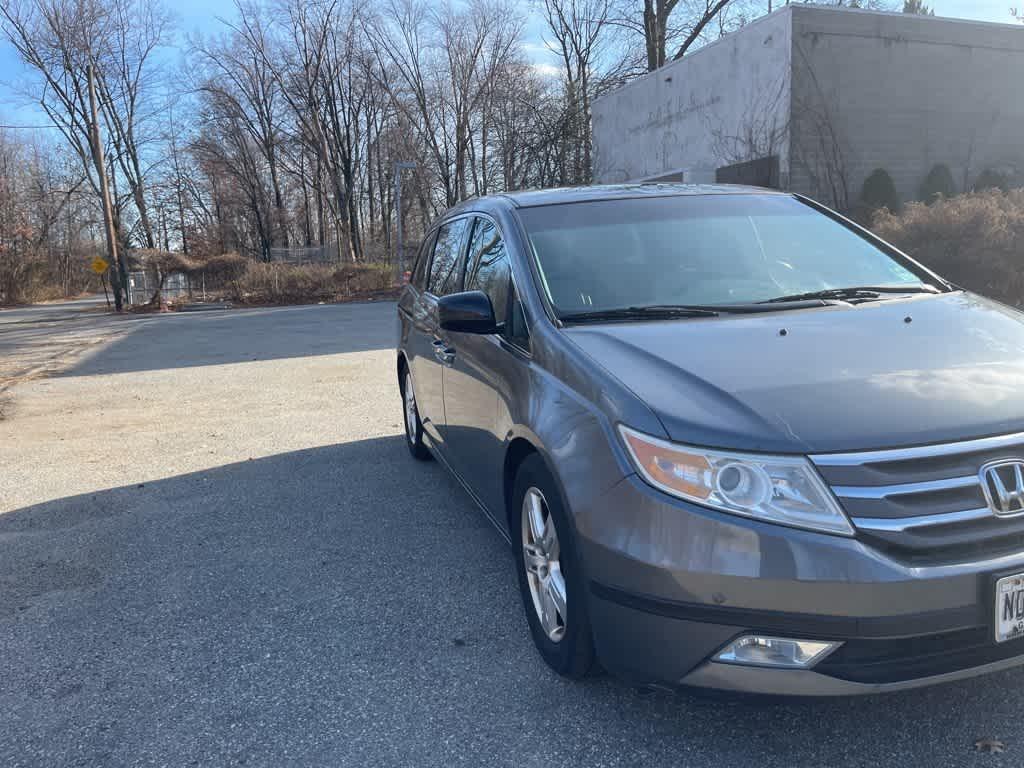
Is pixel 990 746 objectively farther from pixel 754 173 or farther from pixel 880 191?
pixel 754 173

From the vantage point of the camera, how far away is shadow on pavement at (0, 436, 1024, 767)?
2.45m

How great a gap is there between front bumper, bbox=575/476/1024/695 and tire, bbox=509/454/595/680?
336 mm

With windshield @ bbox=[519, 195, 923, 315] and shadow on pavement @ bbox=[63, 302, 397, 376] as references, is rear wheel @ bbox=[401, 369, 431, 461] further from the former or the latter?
shadow on pavement @ bbox=[63, 302, 397, 376]

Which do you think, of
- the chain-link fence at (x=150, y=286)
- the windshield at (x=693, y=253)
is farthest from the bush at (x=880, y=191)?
the chain-link fence at (x=150, y=286)

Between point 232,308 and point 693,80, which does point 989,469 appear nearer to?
point 693,80

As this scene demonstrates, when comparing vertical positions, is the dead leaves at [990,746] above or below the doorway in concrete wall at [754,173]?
below

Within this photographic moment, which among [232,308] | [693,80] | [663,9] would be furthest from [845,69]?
[232,308]

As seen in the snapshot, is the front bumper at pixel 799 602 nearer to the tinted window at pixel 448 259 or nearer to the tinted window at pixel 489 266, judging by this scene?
the tinted window at pixel 489 266

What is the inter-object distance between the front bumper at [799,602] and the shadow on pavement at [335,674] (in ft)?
0.49

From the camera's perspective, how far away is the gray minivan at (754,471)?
2002 millimetres

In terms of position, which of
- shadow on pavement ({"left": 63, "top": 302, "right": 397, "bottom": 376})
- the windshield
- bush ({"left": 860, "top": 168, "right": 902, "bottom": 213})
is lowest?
shadow on pavement ({"left": 63, "top": 302, "right": 397, "bottom": 376})

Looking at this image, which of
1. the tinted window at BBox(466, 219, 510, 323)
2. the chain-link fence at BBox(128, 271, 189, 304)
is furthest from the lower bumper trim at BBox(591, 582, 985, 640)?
the chain-link fence at BBox(128, 271, 189, 304)

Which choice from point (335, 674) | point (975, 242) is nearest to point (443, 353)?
point (335, 674)

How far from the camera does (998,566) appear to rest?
1991mm
